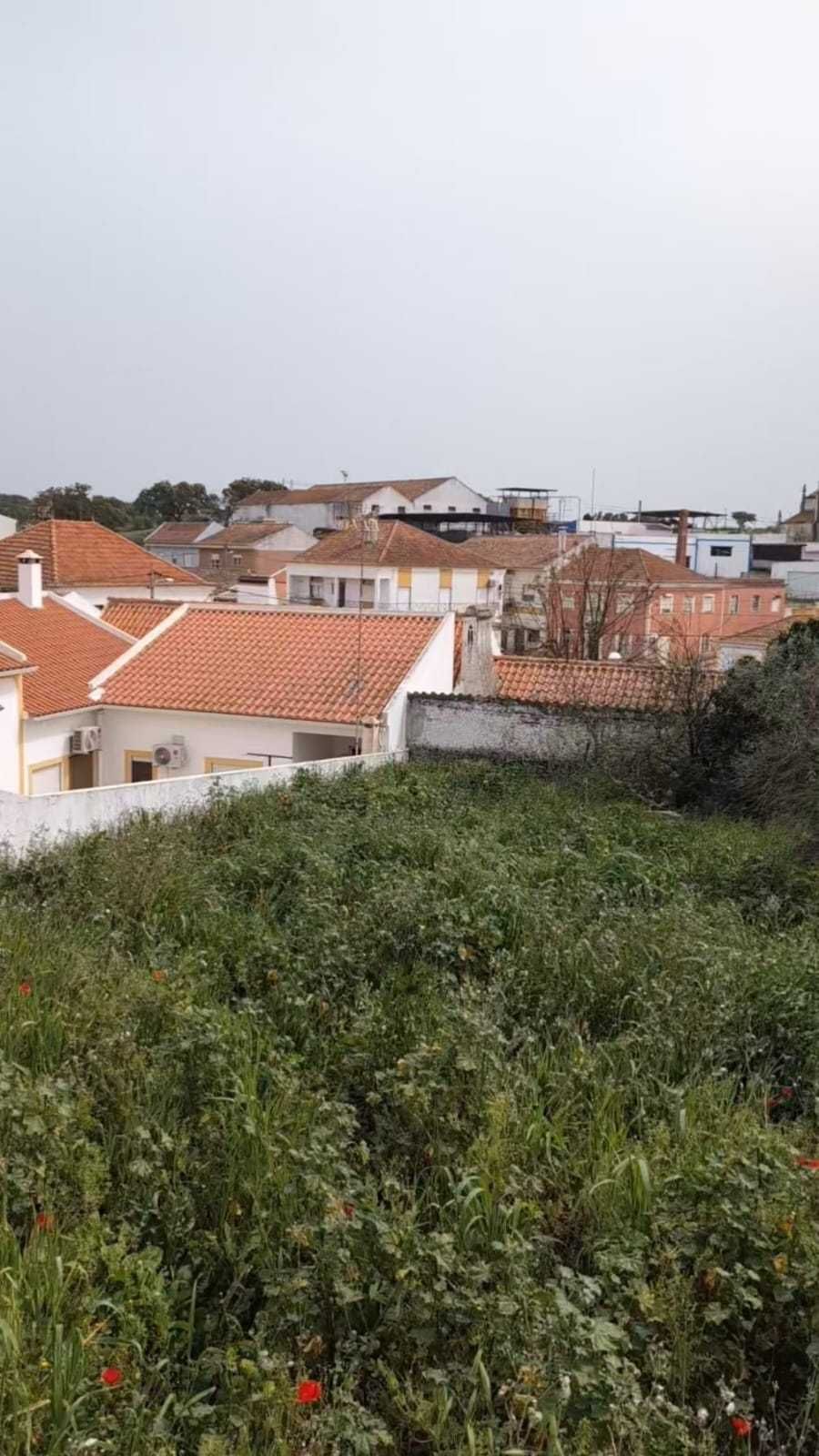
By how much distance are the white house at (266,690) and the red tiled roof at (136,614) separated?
344 cm

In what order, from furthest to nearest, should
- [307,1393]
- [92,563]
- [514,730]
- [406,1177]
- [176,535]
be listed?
[176,535], [92,563], [514,730], [406,1177], [307,1393]

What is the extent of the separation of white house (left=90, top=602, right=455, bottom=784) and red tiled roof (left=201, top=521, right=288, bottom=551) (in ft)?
121

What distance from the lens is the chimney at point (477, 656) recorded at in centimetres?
1959

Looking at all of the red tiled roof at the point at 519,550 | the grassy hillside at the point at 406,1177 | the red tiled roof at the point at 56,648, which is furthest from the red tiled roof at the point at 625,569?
the grassy hillside at the point at 406,1177

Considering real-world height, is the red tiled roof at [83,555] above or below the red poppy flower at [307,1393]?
above

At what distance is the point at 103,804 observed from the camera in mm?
12789

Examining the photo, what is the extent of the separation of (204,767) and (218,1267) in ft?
43.6

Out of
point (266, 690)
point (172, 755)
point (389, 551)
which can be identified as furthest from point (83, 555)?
point (266, 690)

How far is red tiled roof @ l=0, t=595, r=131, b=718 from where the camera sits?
17.7 m

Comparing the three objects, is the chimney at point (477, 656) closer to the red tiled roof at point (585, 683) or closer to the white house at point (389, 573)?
the red tiled roof at point (585, 683)

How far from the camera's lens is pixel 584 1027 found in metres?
6.99

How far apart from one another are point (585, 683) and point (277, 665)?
5497 millimetres

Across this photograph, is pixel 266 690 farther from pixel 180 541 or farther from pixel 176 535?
pixel 176 535

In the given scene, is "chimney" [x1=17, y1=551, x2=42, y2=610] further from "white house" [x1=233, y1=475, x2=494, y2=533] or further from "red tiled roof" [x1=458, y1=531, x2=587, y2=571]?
"white house" [x1=233, y1=475, x2=494, y2=533]
